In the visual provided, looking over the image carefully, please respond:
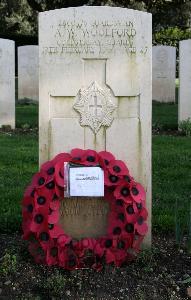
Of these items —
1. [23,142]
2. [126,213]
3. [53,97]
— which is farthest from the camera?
[23,142]

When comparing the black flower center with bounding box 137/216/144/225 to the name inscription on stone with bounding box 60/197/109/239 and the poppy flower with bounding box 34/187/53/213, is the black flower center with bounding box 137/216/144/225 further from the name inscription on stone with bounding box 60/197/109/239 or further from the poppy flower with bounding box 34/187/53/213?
the poppy flower with bounding box 34/187/53/213

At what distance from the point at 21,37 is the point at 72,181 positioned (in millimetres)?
23744

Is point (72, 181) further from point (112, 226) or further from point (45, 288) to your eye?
point (45, 288)

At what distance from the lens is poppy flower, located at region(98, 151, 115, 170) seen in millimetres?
3553

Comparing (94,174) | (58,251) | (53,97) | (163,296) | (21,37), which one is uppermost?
(21,37)

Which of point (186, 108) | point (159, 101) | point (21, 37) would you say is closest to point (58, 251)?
point (186, 108)

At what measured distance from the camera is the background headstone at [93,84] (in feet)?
12.2

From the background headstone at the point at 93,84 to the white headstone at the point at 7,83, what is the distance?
6.88 metres

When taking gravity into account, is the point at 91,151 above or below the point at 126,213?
above

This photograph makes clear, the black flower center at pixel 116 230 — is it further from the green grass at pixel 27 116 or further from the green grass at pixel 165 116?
the green grass at pixel 27 116

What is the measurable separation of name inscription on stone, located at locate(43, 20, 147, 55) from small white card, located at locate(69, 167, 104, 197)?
808 mm

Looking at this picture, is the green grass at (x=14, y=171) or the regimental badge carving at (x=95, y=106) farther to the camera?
the green grass at (x=14, y=171)

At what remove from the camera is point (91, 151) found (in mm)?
3641

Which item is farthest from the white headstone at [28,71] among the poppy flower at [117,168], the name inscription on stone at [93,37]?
the poppy flower at [117,168]
